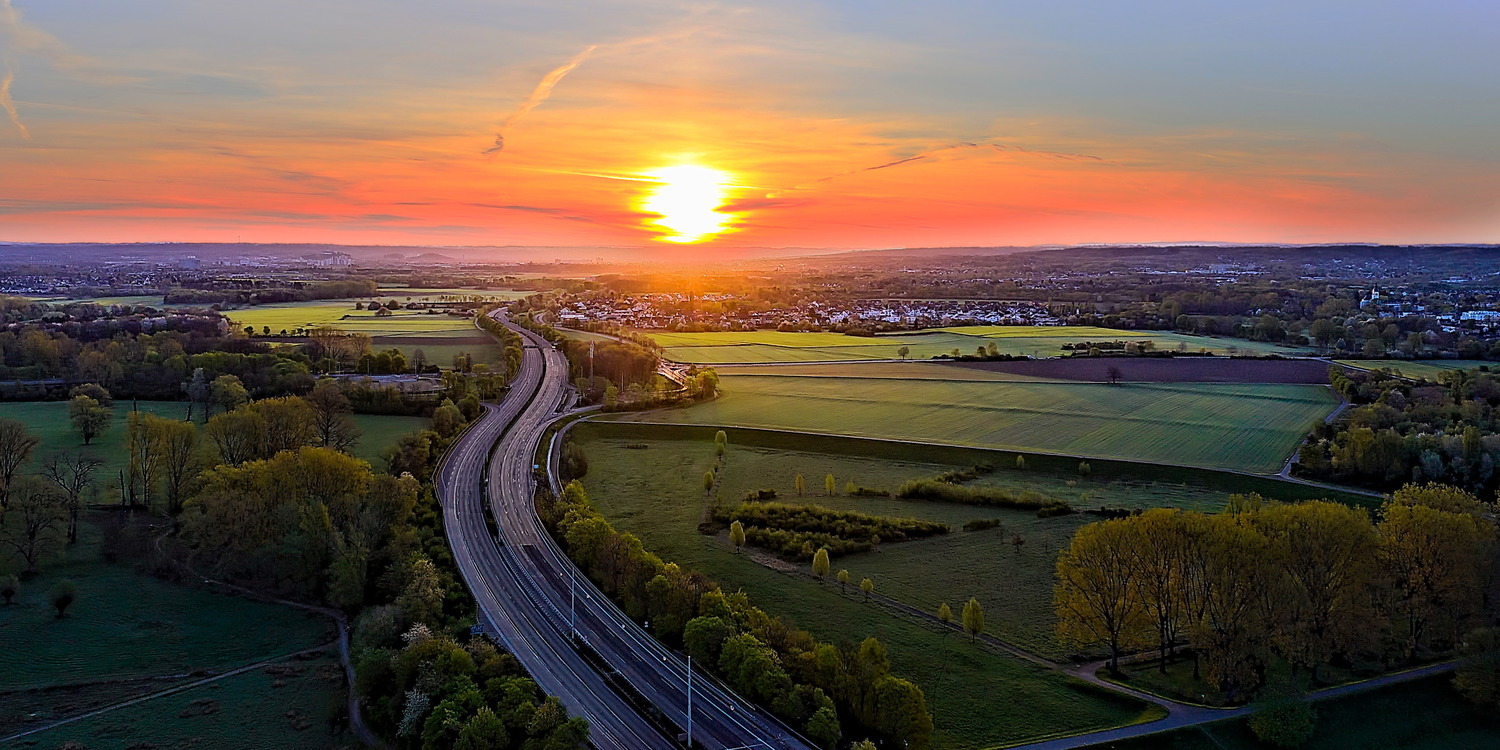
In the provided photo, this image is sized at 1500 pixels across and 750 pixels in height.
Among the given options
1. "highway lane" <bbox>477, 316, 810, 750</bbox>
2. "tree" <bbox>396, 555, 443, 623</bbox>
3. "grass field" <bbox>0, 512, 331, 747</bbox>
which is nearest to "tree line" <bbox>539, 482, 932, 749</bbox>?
"highway lane" <bbox>477, 316, 810, 750</bbox>

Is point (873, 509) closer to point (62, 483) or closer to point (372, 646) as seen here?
point (372, 646)

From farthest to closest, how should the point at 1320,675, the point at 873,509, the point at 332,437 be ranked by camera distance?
the point at 332,437
the point at 873,509
the point at 1320,675

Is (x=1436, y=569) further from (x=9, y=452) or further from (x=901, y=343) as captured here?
(x=901, y=343)

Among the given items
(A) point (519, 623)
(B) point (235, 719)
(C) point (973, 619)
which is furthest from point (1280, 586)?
(B) point (235, 719)

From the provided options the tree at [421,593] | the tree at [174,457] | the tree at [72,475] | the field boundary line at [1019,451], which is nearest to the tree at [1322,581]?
the field boundary line at [1019,451]

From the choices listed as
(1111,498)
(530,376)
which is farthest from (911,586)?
(530,376)

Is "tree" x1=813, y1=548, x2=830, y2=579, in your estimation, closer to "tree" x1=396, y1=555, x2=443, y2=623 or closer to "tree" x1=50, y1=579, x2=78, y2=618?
"tree" x1=396, y1=555, x2=443, y2=623
